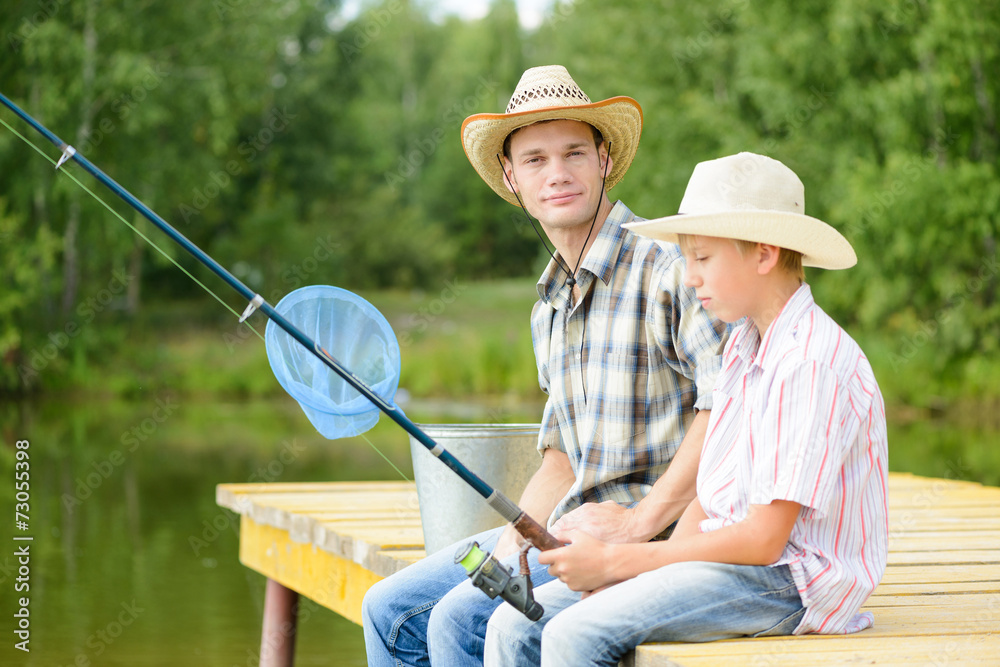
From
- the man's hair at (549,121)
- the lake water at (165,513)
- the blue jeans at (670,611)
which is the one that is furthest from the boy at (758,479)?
the lake water at (165,513)

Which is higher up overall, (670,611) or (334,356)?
(334,356)

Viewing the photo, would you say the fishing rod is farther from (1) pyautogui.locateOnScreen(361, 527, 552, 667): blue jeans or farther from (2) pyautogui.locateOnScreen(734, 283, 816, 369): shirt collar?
(2) pyautogui.locateOnScreen(734, 283, 816, 369): shirt collar

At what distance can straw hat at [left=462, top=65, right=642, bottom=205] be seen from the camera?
7.42ft

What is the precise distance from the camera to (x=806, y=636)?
1.88 metres

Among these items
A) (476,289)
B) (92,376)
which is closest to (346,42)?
(476,289)

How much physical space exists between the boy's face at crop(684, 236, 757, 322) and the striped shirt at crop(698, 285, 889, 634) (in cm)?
6

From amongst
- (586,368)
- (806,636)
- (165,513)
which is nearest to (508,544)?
(586,368)

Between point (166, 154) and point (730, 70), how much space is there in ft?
28.2

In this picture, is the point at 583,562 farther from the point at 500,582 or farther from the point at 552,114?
the point at 552,114

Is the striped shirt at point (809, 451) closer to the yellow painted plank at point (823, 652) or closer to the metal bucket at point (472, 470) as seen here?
the yellow painted plank at point (823, 652)

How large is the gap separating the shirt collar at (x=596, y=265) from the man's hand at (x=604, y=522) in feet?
1.31

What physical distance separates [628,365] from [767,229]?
18.2 inches

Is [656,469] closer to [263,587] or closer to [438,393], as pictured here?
[263,587]

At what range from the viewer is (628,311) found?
2.17m
